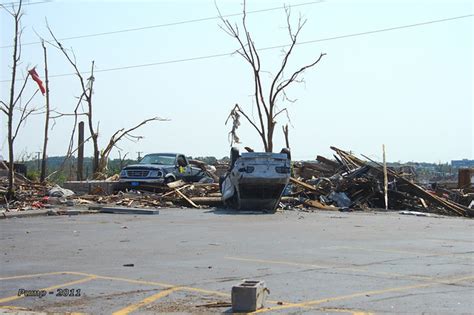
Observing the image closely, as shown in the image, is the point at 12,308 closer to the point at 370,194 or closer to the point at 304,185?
the point at 304,185

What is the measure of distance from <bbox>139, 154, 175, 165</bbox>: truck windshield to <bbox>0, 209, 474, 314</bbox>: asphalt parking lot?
11.7 m

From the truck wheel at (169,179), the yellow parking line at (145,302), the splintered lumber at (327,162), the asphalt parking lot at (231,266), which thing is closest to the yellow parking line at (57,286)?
the asphalt parking lot at (231,266)

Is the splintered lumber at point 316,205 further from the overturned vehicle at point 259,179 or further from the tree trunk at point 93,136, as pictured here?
the tree trunk at point 93,136

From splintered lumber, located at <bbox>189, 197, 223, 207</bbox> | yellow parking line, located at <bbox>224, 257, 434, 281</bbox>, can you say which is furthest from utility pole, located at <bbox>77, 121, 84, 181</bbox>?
yellow parking line, located at <bbox>224, 257, 434, 281</bbox>

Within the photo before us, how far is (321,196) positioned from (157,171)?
662 cm

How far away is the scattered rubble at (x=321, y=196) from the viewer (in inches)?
949

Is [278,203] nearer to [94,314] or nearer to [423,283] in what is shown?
[423,283]

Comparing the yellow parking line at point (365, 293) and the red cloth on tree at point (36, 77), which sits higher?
the red cloth on tree at point (36, 77)

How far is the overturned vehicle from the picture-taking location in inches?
862

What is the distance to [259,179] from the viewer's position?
859 inches

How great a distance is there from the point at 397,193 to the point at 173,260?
1629 cm

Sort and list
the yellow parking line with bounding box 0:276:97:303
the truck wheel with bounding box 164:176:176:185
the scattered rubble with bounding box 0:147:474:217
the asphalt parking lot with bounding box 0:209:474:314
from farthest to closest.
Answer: the truck wheel with bounding box 164:176:176:185, the scattered rubble with bounding box 0:147:474:217, the yellow parking line with bounding box 0:276:97:303, the asphalt parking lot with bounding box 0:209:474:314

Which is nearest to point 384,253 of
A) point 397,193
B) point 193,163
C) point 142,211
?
point 142,211

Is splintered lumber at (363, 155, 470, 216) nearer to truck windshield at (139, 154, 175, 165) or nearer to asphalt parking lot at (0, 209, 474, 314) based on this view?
asphalt parking lot at (0, 209, 474, 314)
